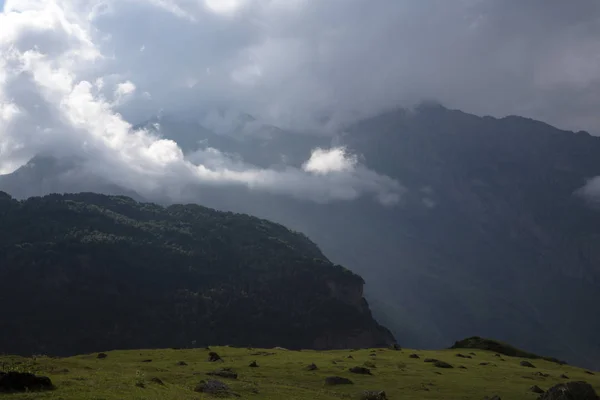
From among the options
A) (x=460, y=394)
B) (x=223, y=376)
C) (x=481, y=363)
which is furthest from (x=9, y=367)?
(x=481, y=363)

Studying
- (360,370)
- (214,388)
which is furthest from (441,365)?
(214,388)

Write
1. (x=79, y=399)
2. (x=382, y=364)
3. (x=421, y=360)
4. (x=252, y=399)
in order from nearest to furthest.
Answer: (x=79, y=399) → (x=252, y=399) → (x=382, y=364) → (x=421, y=360)

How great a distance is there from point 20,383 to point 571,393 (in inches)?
1775

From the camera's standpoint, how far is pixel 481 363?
82.1 m

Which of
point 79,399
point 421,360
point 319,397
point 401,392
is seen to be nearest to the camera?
point 79,399

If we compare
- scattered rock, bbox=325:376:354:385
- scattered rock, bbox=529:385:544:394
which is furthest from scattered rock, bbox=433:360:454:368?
scattered rock, bbox=325:376:354:385

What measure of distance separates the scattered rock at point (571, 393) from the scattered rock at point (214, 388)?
29175mm

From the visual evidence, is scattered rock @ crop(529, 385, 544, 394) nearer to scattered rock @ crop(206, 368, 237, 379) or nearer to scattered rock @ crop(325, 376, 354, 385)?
scattered rock @ crop(325, 376, 354, 385)

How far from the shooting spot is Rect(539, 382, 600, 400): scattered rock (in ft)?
152

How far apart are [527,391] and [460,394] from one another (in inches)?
333

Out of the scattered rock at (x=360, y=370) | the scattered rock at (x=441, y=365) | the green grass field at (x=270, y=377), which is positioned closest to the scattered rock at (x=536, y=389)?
the green grass field at (x=270, y=377)

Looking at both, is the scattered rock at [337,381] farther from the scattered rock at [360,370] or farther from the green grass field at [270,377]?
the scattered rock at [360,370]

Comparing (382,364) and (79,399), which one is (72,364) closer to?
(79,399)

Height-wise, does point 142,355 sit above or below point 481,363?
below
